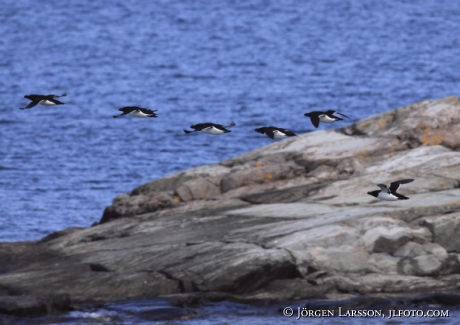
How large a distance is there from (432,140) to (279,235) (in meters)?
6.07

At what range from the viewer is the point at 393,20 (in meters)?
98.1

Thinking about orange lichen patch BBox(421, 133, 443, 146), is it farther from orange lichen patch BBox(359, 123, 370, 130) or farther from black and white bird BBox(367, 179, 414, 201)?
black and white bird BBox(367, 179, 414, 201)

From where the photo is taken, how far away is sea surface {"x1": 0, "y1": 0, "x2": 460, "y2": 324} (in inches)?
1610

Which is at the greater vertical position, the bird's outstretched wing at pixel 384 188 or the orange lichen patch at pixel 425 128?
the bird's outstretched wing at pixel 384 188

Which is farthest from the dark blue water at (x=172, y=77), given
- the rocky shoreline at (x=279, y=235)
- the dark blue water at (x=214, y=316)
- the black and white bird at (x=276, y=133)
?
the black and white bird at (x=276, y=133)

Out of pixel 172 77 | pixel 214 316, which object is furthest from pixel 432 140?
pixel 172 77

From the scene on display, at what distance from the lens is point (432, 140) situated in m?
26.8

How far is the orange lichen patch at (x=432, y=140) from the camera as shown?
26.8m

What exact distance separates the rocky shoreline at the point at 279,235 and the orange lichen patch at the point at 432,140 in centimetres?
5

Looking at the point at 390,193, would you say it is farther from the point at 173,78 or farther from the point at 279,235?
the point at 173,78

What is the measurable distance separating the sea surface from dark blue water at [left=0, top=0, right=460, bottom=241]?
116 mm

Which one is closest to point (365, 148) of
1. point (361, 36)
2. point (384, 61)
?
point (384, 61)

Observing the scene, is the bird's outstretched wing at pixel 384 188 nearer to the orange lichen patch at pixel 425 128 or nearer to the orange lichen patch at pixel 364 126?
the orange lichen patch at pixel 425 128

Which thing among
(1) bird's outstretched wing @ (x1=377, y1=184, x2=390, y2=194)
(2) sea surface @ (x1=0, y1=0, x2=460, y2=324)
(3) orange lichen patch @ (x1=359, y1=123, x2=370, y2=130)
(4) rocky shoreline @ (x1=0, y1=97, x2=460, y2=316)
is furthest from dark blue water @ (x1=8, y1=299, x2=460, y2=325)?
(2) sea surface @ (x1=0, y1=0, x2=460, y2=324)
